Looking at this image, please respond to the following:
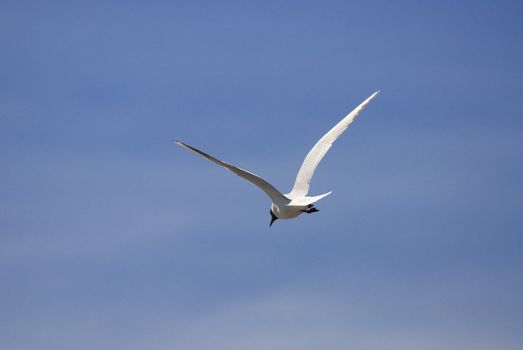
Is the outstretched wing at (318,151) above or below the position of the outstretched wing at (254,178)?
above

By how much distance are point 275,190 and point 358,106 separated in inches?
235

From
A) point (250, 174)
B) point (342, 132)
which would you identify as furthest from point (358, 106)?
point (250, 174)

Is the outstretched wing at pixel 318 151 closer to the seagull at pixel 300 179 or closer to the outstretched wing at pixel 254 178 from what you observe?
the seagull at pixel 300 179

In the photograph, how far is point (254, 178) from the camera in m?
28.7

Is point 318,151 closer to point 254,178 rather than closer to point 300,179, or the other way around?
point 300,179

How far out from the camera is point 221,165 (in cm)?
2741

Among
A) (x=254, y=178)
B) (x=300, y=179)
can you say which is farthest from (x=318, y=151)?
(x=254, y=178)

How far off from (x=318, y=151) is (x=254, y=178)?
21.0ft

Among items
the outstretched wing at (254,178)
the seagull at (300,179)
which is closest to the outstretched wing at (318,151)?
the seagull at (300,179)

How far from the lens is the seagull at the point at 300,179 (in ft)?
92.6

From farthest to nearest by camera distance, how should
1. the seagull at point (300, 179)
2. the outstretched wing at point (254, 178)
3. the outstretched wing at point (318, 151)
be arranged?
the outstretched wing at point (318, 151) → the seagull at point (300, 179) → the outstretched wing at point (254, 178)

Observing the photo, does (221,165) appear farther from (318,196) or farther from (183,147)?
(318,196)

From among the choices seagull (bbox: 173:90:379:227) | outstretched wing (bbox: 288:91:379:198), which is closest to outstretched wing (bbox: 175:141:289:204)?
seagull (bbox: 173:90:379:227)

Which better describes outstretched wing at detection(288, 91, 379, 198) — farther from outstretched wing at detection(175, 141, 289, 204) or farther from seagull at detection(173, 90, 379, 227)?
outstretched wing at detection(175, 141, 289, 204)
